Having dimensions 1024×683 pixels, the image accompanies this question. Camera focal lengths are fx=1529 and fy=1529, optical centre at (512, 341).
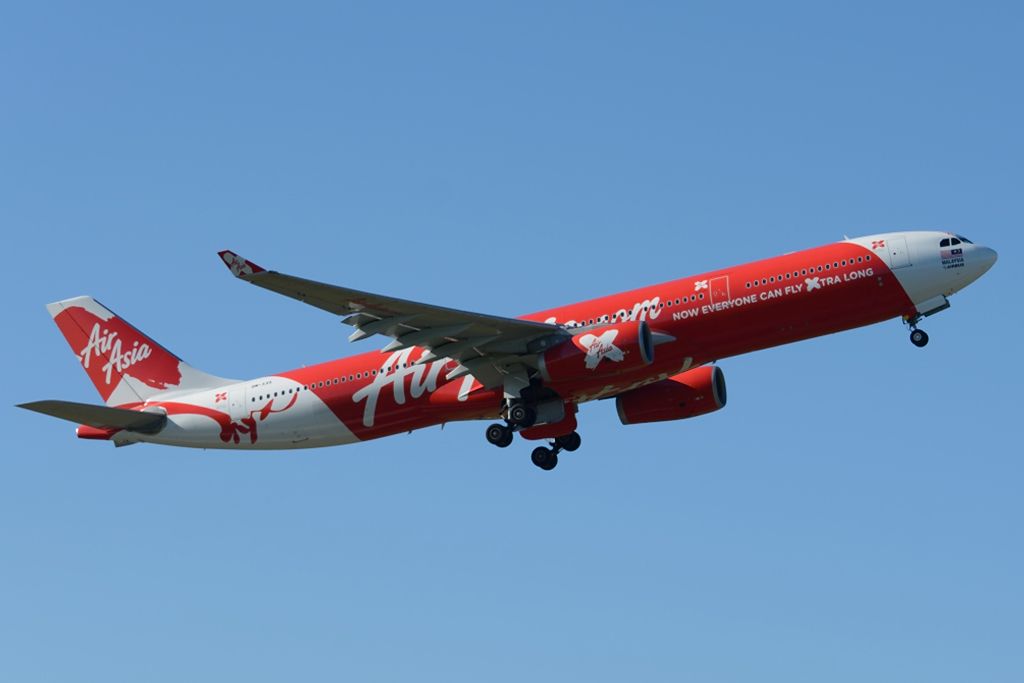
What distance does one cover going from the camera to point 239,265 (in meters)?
39.5

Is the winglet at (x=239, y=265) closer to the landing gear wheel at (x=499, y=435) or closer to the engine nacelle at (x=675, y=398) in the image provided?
the landing gear wheel at (x=499, y=435)

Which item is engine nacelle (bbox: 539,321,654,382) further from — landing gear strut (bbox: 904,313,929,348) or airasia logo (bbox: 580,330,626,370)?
landing gear strut (bbox: 904,313,929,348)

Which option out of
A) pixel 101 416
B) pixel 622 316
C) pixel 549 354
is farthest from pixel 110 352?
pixel 622 316

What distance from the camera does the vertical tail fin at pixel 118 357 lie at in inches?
2045

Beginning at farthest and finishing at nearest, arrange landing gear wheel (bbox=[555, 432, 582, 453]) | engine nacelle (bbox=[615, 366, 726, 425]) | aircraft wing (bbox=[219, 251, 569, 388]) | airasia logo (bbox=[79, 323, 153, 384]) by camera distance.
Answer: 1. airasia logo (bbox=[79, 323, 153, 384])
2. landing gear wheel (bbox=[555, 432, 582, 453])
3. engine nacelle (bbox=[615, 366, 726, 425])
4. aircraft wing (bbox=[219, 251, 569, 388])

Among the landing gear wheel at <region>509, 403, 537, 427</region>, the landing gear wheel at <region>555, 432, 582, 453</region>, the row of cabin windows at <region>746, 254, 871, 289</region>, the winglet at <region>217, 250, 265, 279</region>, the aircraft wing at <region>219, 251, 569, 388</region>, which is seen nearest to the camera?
the winglet at <region>217, 250, 265, 279</region>

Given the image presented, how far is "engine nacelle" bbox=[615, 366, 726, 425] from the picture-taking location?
162 ft

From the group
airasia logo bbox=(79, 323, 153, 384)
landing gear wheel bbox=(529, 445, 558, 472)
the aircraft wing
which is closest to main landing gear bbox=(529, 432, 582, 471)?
landing gear wheel bbox=(529, 445, 558, 472)

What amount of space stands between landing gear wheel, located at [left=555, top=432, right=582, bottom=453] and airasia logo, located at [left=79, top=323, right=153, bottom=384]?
14.5 meters

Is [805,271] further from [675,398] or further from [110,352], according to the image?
[110,352]

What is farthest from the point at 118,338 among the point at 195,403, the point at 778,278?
the point at 778,278

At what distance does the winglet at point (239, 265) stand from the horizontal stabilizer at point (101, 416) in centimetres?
1010

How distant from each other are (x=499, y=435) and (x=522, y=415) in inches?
60.6

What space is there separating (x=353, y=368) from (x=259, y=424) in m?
3.69
